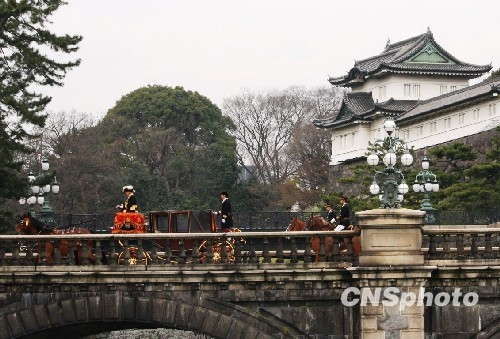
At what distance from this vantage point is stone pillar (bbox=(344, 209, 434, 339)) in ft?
112

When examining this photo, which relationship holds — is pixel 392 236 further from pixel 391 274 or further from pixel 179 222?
pixel 179 222

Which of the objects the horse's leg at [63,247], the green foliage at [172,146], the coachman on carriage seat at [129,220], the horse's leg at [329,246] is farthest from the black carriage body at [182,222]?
the green foliage at [172,146]

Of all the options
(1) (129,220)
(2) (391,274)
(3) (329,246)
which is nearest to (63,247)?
(1) (129,220)

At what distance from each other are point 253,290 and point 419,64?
83776 mm

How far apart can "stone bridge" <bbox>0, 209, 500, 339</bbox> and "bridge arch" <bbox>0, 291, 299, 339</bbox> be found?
0.02 metres

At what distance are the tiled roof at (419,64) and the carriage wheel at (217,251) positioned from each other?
80.0 metres

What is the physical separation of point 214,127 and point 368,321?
8330 centimetres

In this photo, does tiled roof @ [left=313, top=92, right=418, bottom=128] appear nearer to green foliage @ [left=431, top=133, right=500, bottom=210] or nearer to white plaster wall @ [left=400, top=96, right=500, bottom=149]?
white plaster wall @ [left=400, top=96, right=500, bottom=149]

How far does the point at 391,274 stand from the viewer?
34.1m

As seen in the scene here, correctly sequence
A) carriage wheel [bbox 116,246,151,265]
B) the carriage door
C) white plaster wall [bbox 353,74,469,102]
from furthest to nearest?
white plaster wall [bbox 353,74,469,102] < the carriage door < carriage wheel [bbox 116,246,151,265]

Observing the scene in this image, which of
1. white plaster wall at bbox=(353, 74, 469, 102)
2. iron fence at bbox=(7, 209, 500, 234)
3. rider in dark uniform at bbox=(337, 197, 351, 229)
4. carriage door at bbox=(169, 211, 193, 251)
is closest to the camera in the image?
rider in dark uniform at bbox=(337, 197, 351, 229)

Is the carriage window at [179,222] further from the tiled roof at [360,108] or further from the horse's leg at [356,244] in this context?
the tiled roof at [360,108]

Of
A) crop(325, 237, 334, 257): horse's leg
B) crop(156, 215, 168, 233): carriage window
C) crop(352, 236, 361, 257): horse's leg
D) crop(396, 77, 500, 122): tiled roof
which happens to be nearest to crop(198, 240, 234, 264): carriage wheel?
crop(325, 237, 334, 257): horse's leg

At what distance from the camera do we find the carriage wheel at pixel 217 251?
35094 millimetres
